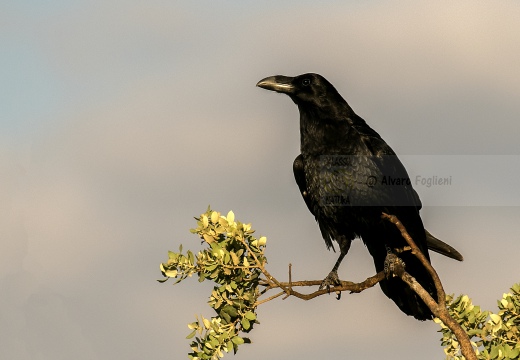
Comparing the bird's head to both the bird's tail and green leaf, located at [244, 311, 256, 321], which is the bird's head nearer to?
the bird's tail

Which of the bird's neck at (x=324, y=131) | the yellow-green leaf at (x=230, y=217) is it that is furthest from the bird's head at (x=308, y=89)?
the yellow-green leaf at (x=230, y=217)

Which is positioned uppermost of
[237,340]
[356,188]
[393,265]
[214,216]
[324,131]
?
[324,131]

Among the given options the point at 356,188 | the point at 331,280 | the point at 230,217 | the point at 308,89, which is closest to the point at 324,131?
the point at 308,89

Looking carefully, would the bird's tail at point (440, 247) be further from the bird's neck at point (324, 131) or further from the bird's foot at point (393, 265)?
the bird's neck at point (324, 131)

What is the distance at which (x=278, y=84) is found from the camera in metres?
10.9

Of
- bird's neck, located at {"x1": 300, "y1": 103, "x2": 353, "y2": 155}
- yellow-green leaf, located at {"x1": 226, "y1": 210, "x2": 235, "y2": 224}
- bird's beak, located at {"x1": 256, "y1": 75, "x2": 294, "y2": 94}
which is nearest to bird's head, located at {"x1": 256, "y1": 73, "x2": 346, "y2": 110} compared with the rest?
bird's beak, located at {"x1": 256, "y1": 75, "x2": 294, "y2": 94}

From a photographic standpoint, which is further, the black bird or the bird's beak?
the bird's beak

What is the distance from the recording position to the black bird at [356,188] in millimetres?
9789

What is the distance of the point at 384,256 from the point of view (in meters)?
10.2

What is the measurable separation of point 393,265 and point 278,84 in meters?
3.01

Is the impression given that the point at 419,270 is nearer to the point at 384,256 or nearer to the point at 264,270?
the point at 384,256

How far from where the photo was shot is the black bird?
9.79 metres

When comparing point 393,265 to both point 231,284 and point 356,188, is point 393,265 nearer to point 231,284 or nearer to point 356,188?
point 356,188

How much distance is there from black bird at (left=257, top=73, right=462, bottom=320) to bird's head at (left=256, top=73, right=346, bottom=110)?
0.01m
